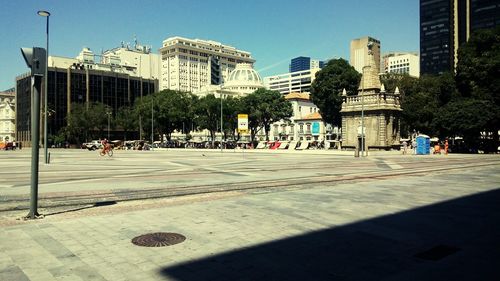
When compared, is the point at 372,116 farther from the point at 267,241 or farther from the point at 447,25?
the point at 447,25

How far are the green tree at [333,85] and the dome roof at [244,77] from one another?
88.9 m

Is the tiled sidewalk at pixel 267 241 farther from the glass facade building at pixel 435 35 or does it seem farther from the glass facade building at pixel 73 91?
the glass facade building at pixel 435 35

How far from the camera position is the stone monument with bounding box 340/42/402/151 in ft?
165

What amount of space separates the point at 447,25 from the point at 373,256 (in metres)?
183

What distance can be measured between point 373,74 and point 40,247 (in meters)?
51.2

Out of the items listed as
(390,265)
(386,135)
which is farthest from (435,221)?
(386,135)

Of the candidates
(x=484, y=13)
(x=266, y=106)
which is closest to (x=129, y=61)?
(x=266, y=106)

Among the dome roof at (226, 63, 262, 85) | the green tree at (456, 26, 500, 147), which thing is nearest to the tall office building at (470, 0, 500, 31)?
the dome roof at (226, 63, 262, 85)

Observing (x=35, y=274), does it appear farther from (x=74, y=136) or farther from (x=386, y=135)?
(x=74, y=136)

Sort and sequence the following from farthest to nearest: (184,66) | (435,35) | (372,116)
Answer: (184,66) → (435,35) → (372,116)

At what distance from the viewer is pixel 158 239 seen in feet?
21.1

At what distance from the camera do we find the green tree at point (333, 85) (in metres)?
65.4

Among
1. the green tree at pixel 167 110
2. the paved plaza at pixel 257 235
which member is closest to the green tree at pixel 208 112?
the green tree at pixel 167 110

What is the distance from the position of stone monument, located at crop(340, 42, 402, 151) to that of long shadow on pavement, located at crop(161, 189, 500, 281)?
43.5m
